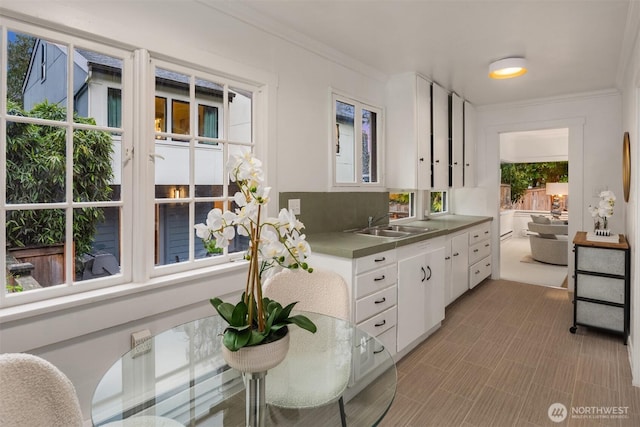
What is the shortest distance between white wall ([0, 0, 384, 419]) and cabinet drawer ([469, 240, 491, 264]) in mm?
2269

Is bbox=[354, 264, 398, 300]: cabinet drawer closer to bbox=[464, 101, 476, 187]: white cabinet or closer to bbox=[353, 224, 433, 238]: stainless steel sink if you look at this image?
bbox=[353, 224, 433, 238]: stainless steel sink

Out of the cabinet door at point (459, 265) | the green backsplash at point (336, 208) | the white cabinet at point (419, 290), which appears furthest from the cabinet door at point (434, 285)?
the green backsplash at point (336, 208)

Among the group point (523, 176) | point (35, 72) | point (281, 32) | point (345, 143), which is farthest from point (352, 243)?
point (523, 176)

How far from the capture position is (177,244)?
201cm

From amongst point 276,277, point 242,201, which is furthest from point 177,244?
point 242,201

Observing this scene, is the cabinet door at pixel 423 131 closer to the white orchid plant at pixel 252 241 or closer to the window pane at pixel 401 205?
the window pane at pixel 401 205

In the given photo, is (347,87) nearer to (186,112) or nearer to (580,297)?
(186,112)

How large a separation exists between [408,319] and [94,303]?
81.0 inches

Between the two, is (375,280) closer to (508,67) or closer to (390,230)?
(390,230)

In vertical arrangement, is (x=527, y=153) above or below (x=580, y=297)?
above

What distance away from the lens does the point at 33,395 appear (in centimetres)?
90

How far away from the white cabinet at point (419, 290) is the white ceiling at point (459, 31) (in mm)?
→ 1592
